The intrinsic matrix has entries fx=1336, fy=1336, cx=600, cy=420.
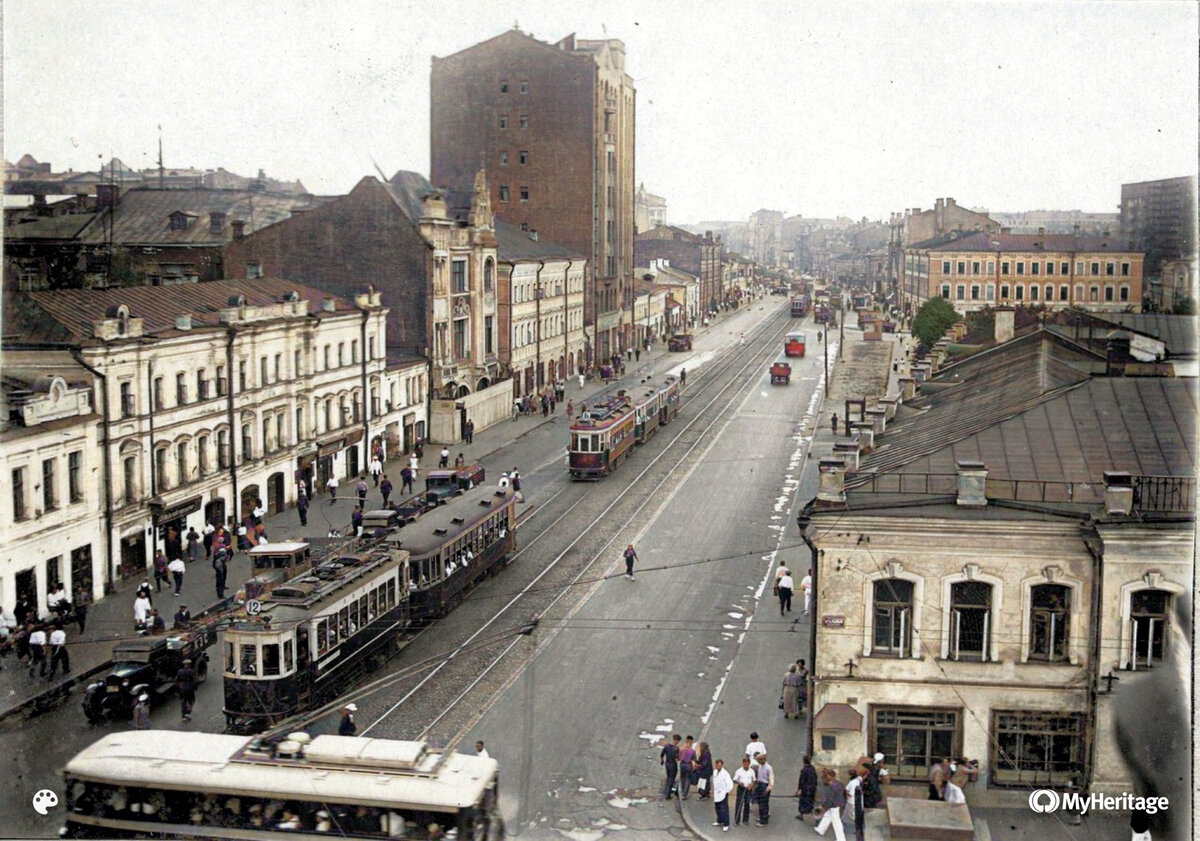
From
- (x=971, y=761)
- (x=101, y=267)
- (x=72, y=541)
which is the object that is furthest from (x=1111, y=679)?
(x=101, y=267)

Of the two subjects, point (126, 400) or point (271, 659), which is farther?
point (126, 400)

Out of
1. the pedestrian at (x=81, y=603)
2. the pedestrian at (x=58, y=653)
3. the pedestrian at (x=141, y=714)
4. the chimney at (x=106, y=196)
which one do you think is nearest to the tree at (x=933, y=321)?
the chimney at (x=106, y=196)

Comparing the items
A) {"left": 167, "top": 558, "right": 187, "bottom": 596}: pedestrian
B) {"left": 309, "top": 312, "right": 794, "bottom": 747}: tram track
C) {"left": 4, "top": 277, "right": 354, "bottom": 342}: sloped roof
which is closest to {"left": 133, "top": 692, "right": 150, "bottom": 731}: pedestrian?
{"left": 309, "top": 312, "right": 794, "bottom": 747}: tram track

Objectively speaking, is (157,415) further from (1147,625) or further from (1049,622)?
(1147,625)

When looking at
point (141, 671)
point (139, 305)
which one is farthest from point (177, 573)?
point (139, 305)

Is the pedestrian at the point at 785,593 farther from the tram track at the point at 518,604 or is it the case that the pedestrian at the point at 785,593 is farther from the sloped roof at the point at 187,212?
Result: the sloped roof at the point at 187,212

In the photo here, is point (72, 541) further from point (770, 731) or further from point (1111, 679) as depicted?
point (1111, 679)
